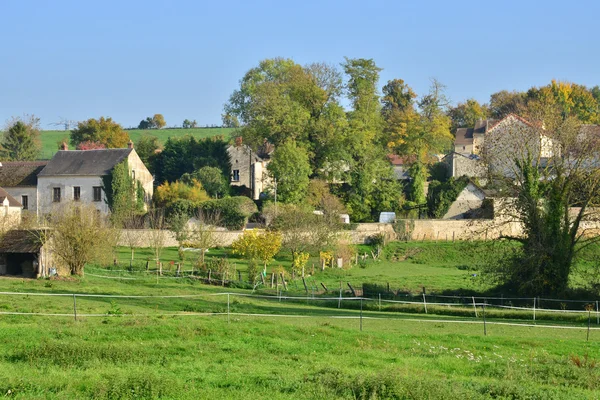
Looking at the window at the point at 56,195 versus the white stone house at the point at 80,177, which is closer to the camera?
the white stone house at the point at 80,177

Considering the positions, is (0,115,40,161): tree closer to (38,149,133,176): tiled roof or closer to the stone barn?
(38,149,133,176): tiled roof

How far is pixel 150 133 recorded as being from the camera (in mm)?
134750

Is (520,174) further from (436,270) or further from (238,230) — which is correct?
(238,230)

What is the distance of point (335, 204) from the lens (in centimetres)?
6675

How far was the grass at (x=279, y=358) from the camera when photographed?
1614cm

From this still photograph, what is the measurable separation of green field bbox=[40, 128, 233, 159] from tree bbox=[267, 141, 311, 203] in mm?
50865

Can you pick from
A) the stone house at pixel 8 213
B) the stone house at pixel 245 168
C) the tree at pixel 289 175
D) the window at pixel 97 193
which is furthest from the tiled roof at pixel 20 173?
the tree at pixel 289 175

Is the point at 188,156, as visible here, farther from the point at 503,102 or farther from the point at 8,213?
the point at 503,102

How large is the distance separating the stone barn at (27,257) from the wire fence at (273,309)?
9.25 m

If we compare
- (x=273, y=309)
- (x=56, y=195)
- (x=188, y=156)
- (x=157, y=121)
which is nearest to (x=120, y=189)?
(x=56, y=195)

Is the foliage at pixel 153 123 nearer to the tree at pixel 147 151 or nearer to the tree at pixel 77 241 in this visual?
the tree at pixel 147 151

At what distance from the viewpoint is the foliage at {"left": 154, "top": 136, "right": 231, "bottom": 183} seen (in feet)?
261

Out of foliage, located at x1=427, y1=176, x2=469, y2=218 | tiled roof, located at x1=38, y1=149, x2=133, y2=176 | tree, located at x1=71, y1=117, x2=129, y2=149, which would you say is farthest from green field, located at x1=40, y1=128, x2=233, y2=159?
foliage, located at x1=427, y1=176, x2=469, y2=218

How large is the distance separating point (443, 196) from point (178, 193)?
22963mm
